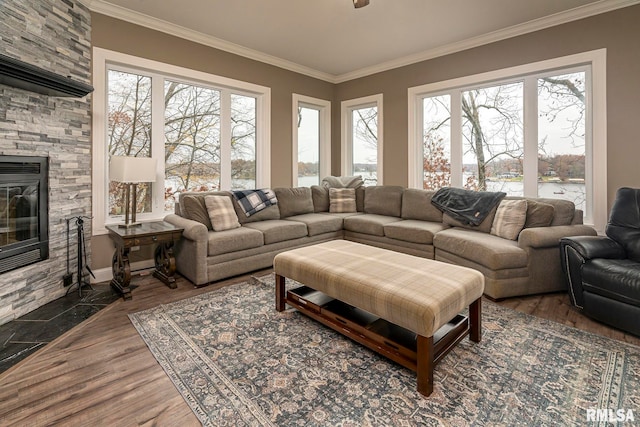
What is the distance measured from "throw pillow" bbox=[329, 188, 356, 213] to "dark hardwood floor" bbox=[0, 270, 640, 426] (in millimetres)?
2930

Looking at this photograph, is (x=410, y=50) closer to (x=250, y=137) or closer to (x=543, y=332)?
(x=250, y=137)

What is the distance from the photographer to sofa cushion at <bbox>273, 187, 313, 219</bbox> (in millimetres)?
4539

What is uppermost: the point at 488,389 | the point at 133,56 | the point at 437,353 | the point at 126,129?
the point at 133,56

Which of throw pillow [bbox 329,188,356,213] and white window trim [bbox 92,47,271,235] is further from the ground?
white window trim [bbox 92,47,271,235]

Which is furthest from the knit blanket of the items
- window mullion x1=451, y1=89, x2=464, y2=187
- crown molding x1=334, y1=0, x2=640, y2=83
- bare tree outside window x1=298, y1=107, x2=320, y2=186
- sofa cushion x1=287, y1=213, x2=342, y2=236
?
crown molding x1=334, y1=0, x2=640, y2=83

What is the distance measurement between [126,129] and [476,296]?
3.80 meters

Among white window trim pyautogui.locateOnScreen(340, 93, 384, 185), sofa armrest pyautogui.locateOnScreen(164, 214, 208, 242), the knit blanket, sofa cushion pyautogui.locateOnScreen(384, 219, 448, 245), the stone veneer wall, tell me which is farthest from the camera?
white window trim pyautogui.locateOnScreen(340, 93, 384, 185)

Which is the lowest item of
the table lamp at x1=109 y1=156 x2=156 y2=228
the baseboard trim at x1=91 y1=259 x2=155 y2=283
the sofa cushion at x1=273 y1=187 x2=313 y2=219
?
the baseboard trim at x1=91 y1=259 x2=155 y2=283

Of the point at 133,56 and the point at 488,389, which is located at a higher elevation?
the point at 133,56

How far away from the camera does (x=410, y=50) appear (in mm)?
4434

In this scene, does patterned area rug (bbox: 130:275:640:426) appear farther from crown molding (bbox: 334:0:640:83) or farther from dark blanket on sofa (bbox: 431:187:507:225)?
crown molding (bbox: 334:0:640:83)

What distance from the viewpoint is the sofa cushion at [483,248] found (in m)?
2.84

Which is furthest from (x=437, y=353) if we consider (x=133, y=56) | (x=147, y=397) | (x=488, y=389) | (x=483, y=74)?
(x=133, y=56)

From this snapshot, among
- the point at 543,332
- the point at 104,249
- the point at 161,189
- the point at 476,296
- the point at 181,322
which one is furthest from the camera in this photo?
the point at 161,189
